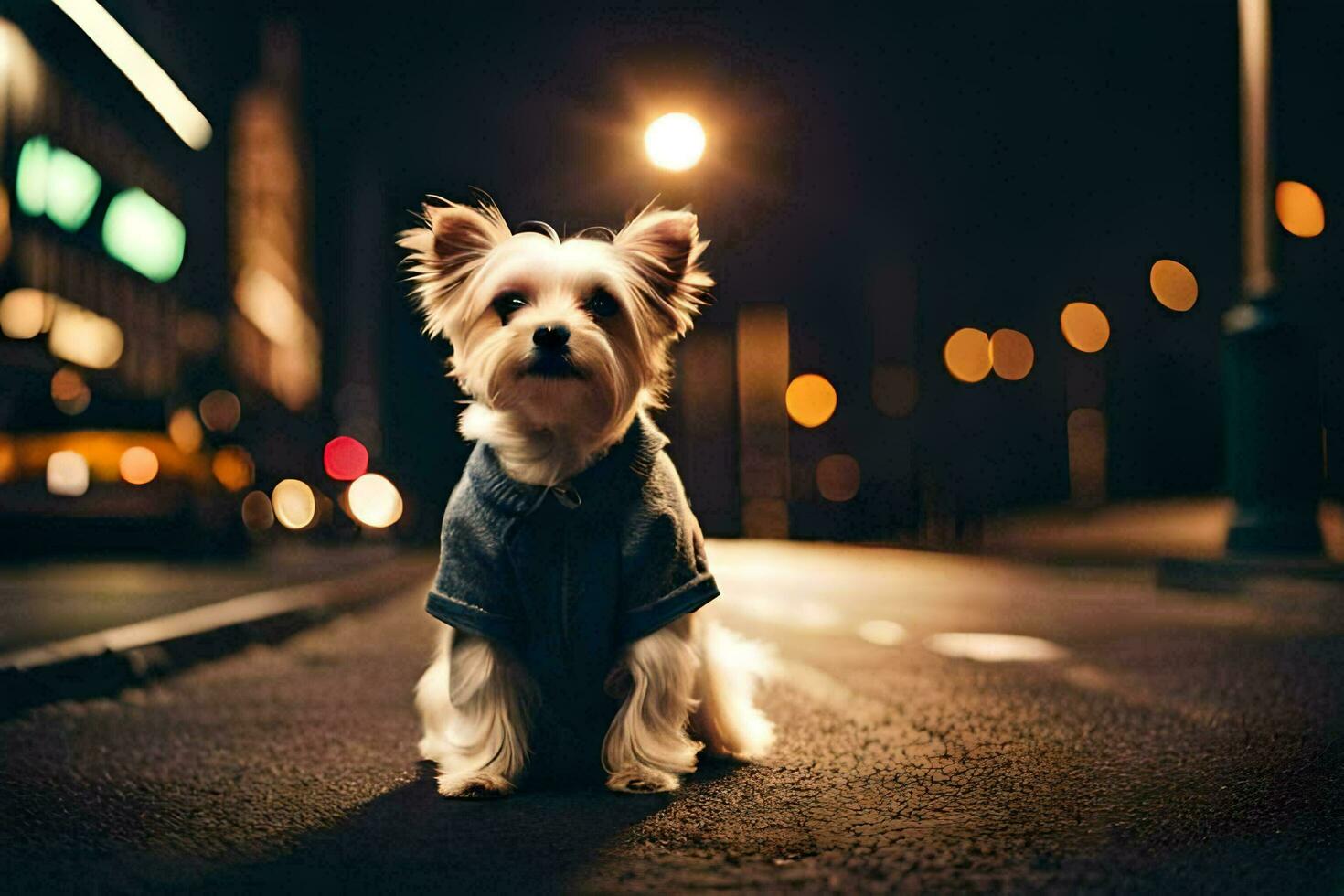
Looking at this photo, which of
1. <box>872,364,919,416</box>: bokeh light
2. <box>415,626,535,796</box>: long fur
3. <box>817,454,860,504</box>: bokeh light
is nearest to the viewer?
<box>415,626,535,796</box>: long fur

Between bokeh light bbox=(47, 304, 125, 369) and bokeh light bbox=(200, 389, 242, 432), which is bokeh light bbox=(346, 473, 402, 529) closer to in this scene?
bokeh light bbox=(200, 389, 242, 432)

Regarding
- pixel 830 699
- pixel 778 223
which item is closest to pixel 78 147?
pixel 778 223

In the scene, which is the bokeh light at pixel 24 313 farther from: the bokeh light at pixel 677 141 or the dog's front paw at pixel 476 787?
the dog's front paw at pixel 476 787

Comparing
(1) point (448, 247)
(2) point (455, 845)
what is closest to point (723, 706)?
(2) point (455, 845)

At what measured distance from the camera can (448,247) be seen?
162 inches

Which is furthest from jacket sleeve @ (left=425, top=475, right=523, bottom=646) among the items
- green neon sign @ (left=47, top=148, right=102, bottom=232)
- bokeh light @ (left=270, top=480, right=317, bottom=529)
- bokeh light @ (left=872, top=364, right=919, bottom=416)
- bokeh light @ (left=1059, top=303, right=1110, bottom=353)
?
bokeh light @ (left=872, top=364, right=919, bottom=416)

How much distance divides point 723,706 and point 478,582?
3.14 ft

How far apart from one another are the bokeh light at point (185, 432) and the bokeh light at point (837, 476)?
37.8m

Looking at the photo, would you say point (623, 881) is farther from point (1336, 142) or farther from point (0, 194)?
point (0, 194)

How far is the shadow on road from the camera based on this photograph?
3062 millimetres

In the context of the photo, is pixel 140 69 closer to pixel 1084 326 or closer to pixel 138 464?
pixel 138 464

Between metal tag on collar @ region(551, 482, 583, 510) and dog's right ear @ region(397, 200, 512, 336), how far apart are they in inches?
24.8

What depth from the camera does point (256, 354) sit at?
70.9 meters

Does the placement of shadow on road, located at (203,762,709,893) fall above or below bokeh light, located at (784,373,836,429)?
below
